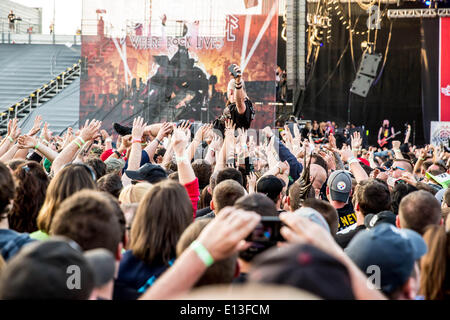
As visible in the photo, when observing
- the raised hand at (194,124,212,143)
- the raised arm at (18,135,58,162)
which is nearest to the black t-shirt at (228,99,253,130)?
the raised hand at (194,124,212,143)

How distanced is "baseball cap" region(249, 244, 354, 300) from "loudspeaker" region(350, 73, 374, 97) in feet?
65.5

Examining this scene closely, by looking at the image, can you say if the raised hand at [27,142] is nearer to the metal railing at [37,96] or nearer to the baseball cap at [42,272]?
the baseball cap at [42,272]

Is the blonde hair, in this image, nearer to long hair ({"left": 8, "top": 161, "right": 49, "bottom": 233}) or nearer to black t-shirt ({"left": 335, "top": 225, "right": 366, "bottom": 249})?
long hair ({"left": 8, "top": 161, "right": 49, "bottom": 233})

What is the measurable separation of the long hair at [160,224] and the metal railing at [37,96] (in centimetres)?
1735

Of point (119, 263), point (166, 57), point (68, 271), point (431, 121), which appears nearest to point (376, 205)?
point (119, 263)

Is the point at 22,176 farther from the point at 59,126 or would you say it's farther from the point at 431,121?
the point at 431,121

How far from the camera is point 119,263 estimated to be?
83.1 inches

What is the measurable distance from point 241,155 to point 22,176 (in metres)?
3.50

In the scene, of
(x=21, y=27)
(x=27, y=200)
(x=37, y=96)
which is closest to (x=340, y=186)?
(x=27, y=200)

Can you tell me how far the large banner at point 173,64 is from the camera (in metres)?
12.5

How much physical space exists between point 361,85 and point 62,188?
1896 centimetres

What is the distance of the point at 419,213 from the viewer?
2.66 metres

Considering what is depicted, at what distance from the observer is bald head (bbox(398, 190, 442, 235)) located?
2666mm

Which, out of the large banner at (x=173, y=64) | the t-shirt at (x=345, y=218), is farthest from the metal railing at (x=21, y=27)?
the t-shirt at (x=345, y=218)
